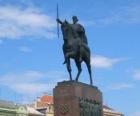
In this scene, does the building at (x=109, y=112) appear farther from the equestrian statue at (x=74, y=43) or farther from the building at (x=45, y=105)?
the equestrian statue at (x=74, y=43)

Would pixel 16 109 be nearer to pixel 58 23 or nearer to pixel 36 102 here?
pixel 36 102

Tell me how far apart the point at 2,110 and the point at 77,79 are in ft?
167

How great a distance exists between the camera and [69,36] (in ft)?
92.6

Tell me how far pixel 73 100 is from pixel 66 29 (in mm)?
3771

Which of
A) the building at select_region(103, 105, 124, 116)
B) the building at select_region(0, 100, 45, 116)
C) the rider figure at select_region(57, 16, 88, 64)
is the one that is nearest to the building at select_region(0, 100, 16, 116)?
the building at select_region(0, 100, 45, 116)

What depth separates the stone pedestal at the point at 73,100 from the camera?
1051 inches

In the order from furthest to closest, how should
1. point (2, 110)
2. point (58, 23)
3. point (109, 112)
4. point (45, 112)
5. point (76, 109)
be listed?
1. point (109, 112)
2. point (45, 112)
3. point (2, 110)
4. point (58, 23)
5. point (76, 109)

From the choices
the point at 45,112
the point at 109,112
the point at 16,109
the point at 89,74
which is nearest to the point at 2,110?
the point at 16,109

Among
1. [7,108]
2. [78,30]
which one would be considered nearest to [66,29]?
[78,30]

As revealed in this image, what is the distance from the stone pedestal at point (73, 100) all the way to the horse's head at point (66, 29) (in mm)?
2401

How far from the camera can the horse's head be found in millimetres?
28203

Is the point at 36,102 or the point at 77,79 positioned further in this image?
the point at 36,102

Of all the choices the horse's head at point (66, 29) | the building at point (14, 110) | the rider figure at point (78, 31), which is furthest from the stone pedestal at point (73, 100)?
the building at point (14, 110)

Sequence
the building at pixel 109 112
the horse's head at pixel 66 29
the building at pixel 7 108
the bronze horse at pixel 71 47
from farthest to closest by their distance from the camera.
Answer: the building at pixel 109 112 → the building at pixel 7 108 → the horse's head at pixel 66 29 → the bronze horse at pixel 71 47
